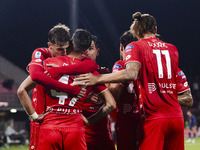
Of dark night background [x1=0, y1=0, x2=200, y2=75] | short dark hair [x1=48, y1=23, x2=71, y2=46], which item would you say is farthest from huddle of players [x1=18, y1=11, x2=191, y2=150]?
dark night background [x1=0, y1=0, x2=200, y2=75]

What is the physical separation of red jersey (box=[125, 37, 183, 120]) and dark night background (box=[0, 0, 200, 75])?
62.1 feet

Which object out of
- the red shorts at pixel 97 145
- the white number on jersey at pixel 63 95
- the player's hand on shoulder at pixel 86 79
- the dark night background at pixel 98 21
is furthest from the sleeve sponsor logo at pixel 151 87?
the dark night background at pixel 98 21

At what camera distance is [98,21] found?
29.6m

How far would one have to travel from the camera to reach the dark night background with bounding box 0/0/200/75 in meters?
25.3

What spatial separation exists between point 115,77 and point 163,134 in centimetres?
74

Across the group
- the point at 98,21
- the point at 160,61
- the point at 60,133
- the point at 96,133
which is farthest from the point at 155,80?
the point at 98,21

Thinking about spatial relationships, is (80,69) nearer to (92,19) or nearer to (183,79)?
(183,79)

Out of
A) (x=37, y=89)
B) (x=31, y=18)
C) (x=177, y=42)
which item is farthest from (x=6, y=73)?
(x=37, y=89)

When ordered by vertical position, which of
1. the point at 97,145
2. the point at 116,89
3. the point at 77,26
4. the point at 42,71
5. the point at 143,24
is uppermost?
the point at 77,26

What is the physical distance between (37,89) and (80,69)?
748 millimetres

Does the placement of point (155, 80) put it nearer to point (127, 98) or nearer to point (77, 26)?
point (127, 98)

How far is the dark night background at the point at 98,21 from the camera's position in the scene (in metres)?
25.3

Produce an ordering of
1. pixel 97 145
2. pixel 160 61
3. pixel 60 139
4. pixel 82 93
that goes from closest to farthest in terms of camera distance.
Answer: pixel 60 139, pixel 82 93, pixel 160 61, pixel 97 145

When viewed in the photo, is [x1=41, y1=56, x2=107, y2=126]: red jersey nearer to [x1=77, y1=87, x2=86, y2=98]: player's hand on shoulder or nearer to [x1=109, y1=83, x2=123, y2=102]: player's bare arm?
[x1=77, y1=87, x2=86, y2=98]: player's hand on shoulder
